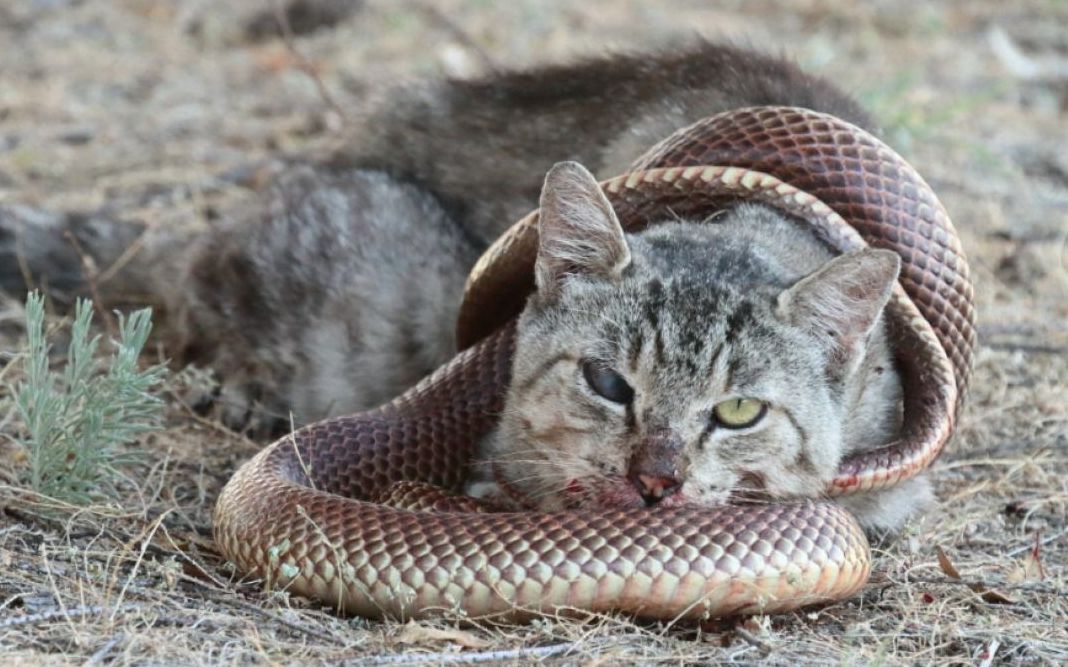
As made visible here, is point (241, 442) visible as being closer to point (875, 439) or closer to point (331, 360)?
point (331, 360)

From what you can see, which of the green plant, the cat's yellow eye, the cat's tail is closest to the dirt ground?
the green plant

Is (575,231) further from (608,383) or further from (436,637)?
(436,637)

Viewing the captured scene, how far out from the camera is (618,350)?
151 inches

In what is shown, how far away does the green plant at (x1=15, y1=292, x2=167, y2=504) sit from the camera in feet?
12.8

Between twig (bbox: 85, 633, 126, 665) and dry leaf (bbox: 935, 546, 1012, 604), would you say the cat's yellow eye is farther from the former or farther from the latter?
twig (bbox: 85, 633, 126, 665)

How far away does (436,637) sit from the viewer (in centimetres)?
325

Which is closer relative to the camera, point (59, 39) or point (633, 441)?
point (633, 441)

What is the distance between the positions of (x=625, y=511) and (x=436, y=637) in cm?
59

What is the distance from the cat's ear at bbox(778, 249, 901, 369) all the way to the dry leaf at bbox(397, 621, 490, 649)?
4.15 feet

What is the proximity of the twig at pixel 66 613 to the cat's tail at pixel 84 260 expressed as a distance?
2.77 m

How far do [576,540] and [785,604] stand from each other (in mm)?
575

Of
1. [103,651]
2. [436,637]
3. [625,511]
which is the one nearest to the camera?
[103,651]

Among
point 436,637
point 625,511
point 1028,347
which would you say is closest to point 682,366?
point 625,511

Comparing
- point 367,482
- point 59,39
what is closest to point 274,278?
point 367,482
